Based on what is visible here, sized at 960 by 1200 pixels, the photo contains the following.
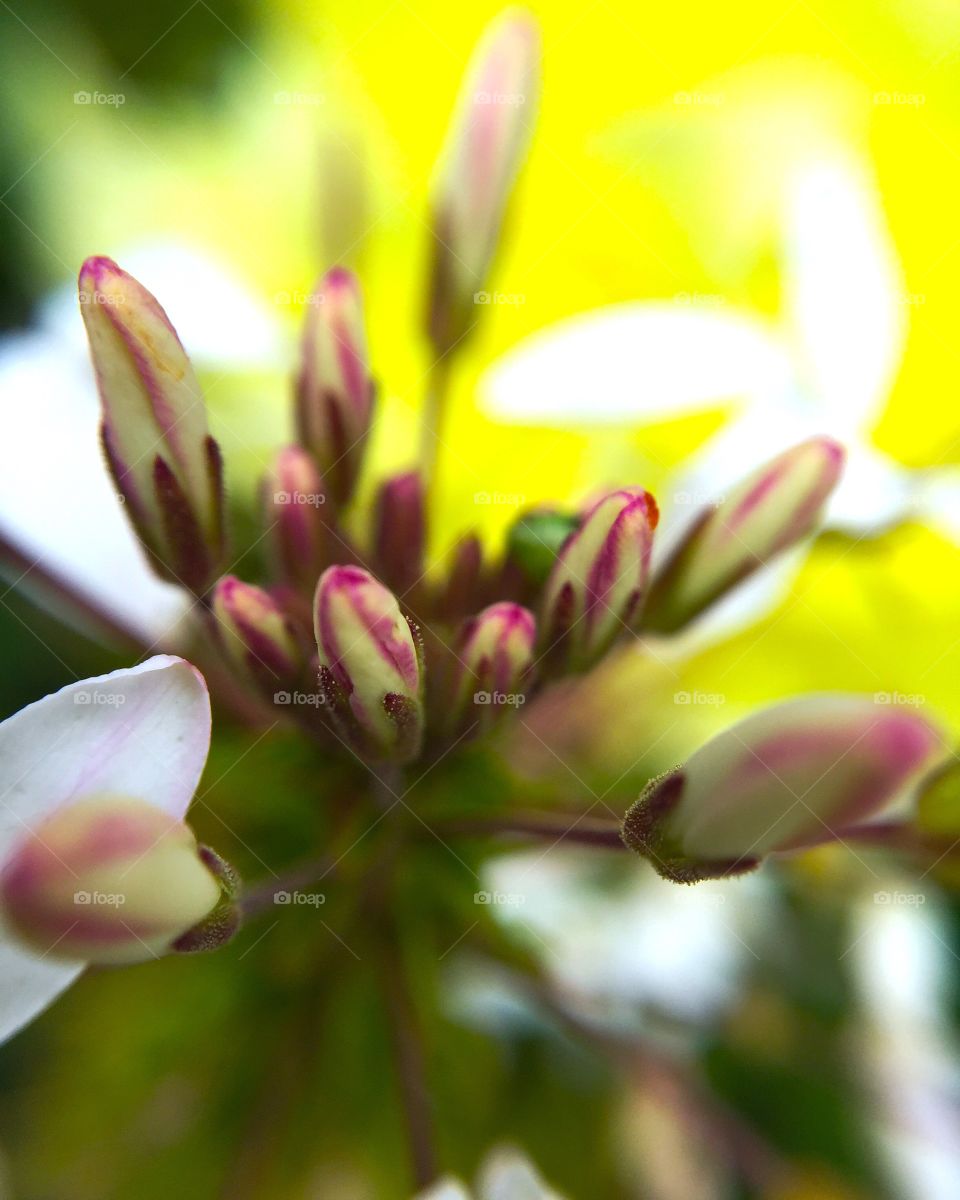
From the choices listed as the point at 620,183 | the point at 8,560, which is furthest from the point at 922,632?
the point at 8,560

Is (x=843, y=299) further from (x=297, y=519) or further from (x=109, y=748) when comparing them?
(x=109, y=748)

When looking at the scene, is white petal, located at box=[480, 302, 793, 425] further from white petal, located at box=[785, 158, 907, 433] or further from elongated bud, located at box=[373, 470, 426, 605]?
elongated bud, located at box=[373, 470, 426, 605]

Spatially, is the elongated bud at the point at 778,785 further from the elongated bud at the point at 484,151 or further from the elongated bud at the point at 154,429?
the elongated bud at the point at 484,151

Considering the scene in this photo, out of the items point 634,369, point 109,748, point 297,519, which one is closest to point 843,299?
point 634,369

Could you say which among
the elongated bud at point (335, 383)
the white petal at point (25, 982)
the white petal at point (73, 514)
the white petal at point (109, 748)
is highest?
the elongated bud at point (335, 383)

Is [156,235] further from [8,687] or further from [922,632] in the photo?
[922,632]

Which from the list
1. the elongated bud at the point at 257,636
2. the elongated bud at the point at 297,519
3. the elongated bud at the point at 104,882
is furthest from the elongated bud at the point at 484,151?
the elongated bud at the point at 104,882
